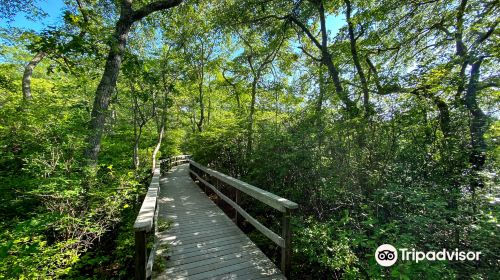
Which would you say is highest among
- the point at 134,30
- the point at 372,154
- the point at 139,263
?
the point at 134,30

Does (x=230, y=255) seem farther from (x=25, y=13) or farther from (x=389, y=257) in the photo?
(x=25, y=13)

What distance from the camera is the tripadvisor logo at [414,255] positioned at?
2.10m

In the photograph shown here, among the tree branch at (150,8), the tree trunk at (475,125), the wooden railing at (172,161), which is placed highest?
the tree branch at (150,8)

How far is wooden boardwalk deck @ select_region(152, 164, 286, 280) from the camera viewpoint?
2773 millimetres

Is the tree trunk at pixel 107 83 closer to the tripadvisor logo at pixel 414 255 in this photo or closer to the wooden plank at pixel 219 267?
the wooden plank at pixel 219 267

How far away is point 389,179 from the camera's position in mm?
3307

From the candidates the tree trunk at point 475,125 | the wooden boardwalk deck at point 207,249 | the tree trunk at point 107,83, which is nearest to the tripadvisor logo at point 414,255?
the wooden boardwalk deck at point 207,249

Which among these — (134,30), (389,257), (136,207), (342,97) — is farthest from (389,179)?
(134,30)

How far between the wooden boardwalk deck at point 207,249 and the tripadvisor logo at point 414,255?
1.30 meters

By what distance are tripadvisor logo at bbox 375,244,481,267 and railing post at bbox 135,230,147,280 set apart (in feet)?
8.19

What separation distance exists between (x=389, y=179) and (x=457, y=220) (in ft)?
3.56

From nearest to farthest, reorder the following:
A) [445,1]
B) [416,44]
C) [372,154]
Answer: [372,154] < [445,1] < [416,44]

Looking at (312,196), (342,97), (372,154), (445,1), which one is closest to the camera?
(372,154)

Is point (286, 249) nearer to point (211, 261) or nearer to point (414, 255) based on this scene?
point (211, 261)
